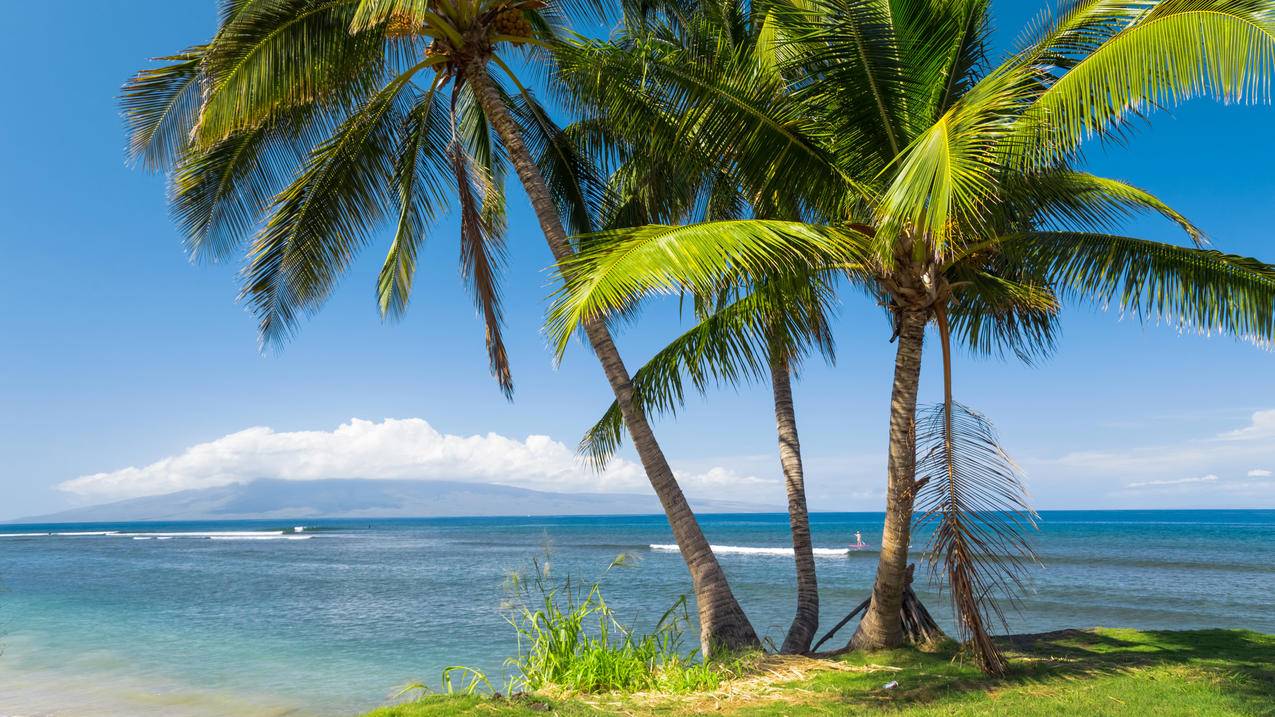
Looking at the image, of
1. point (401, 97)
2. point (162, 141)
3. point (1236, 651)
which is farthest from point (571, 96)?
point (1236, 651)

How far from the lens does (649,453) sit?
7.84m

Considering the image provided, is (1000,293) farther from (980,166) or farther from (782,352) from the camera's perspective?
(980,166)

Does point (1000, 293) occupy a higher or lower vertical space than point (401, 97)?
lower

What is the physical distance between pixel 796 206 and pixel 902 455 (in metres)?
2.47

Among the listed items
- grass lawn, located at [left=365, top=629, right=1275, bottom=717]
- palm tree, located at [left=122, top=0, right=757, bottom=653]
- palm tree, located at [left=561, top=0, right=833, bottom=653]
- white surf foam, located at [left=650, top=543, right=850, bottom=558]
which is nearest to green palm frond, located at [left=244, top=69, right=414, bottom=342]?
palm tree, located at [left=122, top=0, right=757, bottom=653]

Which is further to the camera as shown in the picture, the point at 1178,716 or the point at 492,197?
the point at 492,197

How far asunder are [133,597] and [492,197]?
20.2m

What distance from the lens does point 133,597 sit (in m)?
23.5

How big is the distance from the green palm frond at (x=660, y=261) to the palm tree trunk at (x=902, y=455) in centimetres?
118

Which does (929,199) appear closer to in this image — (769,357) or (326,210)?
(769,357)

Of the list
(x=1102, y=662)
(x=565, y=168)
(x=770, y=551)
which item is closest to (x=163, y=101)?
(x=565, y=168)

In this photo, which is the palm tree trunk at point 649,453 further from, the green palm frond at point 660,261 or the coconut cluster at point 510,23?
the green palm frond at point 660,261

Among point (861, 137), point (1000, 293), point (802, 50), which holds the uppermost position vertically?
point (802, 50)

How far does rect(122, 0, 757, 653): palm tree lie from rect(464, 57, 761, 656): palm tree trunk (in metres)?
0.01
